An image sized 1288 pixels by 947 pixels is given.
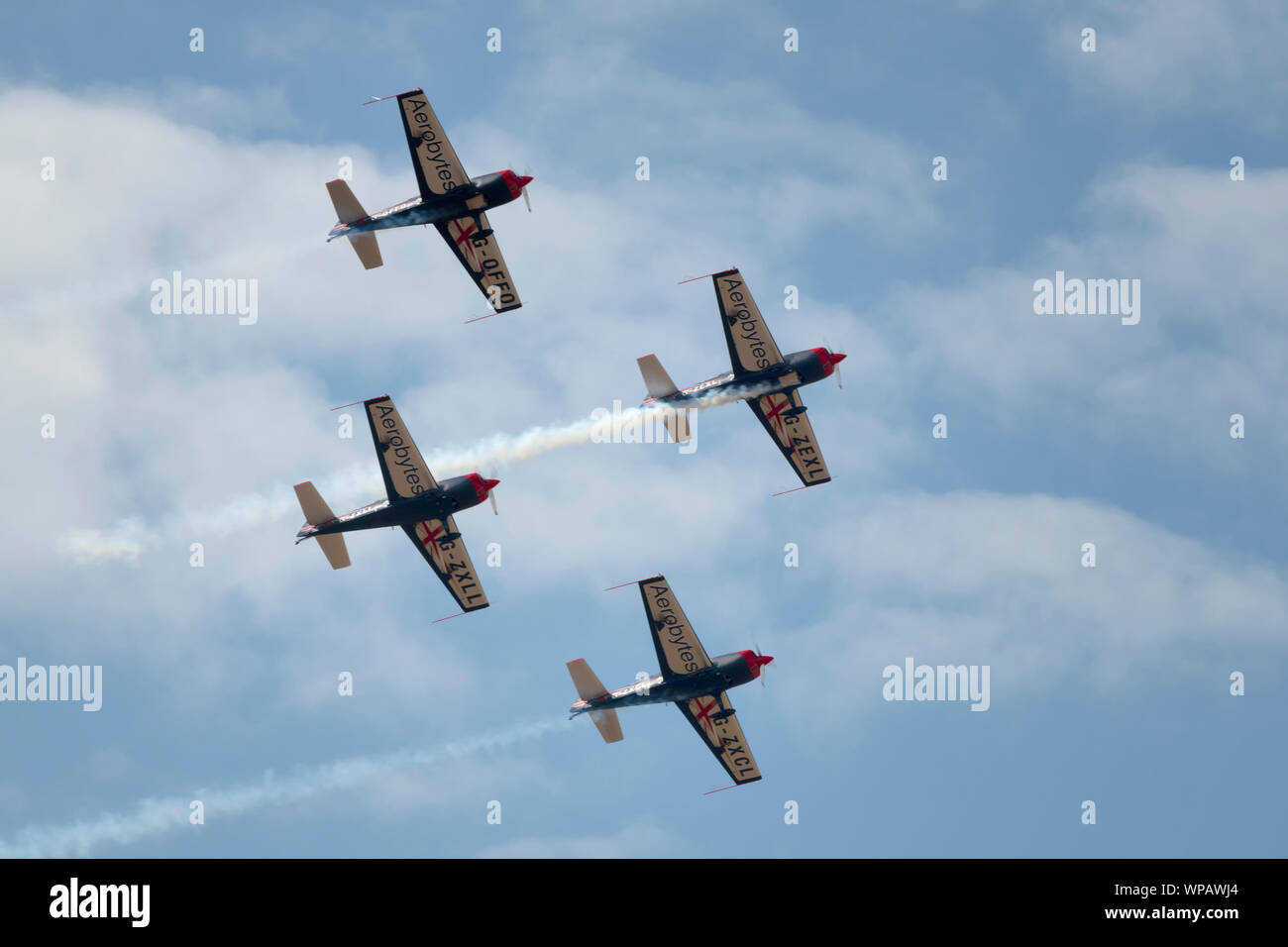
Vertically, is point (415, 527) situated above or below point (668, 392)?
below

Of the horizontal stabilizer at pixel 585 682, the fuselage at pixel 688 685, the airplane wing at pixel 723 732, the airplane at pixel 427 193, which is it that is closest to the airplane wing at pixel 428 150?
the airplane at pixel 427 193

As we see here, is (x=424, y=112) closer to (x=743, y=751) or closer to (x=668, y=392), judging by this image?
(x=668, y=392)

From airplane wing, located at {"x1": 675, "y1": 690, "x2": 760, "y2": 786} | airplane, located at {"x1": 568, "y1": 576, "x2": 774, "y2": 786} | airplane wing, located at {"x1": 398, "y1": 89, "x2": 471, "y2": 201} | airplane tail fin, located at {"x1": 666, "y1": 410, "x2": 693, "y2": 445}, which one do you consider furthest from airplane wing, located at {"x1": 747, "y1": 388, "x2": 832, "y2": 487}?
airplane wing, located at {"x1": 398, "y1": 89, "x2": 471, "y2": 201}

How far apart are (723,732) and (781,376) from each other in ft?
62.2

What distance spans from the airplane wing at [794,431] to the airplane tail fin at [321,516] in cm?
2248

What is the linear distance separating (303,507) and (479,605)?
36.3ft

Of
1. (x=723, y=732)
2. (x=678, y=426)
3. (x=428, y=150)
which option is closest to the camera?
(x=428, y=150)

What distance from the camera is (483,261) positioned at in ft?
311

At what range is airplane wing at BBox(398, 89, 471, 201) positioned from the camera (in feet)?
297

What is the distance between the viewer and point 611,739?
3538 inches

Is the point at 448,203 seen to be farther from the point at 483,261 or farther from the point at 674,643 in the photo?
the point at 674,643

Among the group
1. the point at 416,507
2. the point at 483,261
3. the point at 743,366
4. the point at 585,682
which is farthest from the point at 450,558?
the point at 743,366

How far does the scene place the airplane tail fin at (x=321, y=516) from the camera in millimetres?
89562
